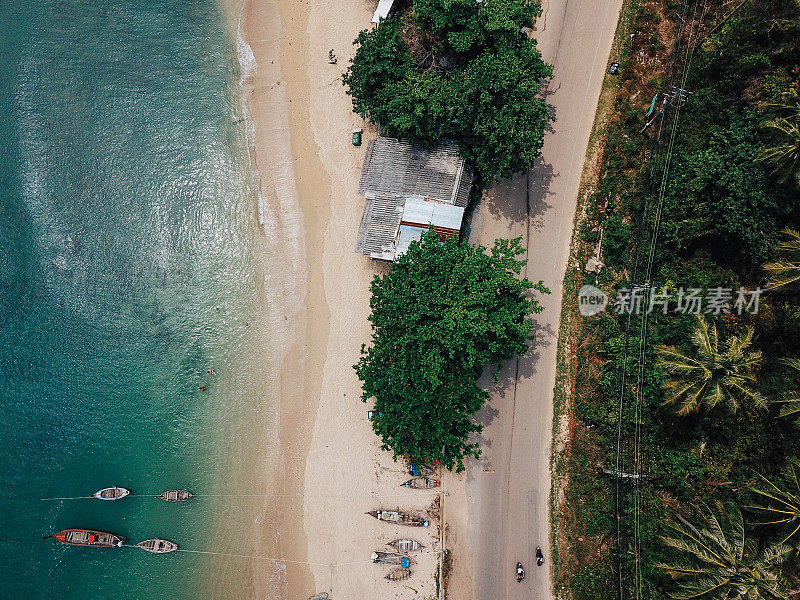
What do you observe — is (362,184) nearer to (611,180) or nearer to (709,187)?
(611,180)

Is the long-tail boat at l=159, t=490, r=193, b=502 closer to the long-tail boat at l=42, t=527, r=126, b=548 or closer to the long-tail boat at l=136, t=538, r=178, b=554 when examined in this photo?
the long-tail boat at l=136, t=538, r=178, b=554

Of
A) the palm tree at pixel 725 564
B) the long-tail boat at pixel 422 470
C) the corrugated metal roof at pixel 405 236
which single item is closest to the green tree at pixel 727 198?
the palm tree at pixel 725 564

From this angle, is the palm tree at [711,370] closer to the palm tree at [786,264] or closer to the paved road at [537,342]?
the palm tree at [786,264]

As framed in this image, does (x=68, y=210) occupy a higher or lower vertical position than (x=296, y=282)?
higher

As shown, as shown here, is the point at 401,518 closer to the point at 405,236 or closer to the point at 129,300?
the point at 405,236

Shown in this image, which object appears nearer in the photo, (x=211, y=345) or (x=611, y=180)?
(x=611, y=180)

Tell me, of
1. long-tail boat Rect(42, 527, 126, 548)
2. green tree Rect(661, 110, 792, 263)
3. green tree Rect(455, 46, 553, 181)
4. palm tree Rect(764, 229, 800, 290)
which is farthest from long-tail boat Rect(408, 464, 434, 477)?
palm tree Rect(764, 229, 800, 290)

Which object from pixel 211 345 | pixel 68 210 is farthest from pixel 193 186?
pixel 211 345

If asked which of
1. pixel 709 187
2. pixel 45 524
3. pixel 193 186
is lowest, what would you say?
pixel 45 524
